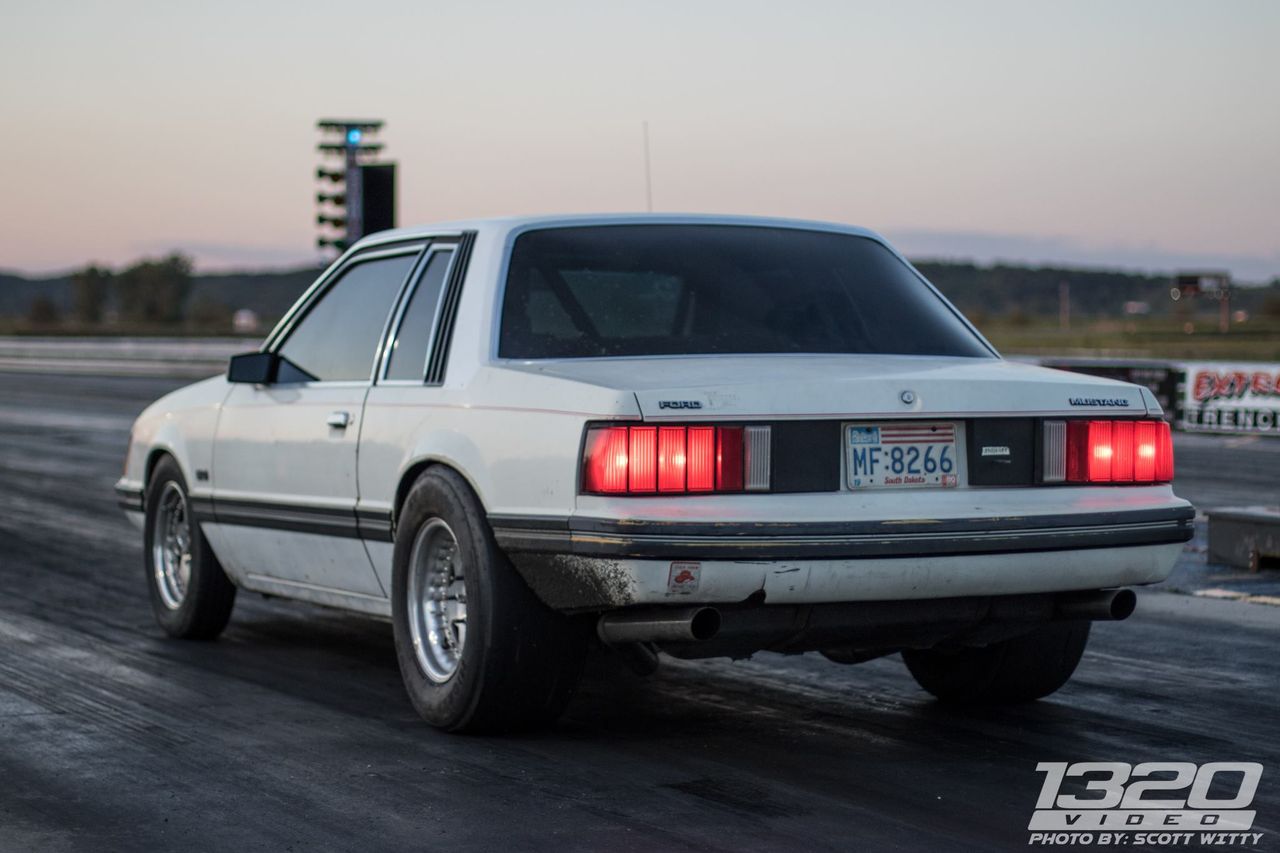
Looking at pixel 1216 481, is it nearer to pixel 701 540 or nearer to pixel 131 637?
pixel 131 637

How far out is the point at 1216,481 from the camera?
1700 centimetres

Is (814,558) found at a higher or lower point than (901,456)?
lower

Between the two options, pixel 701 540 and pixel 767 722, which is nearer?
pixel 701 540

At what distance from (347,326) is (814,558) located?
262cm

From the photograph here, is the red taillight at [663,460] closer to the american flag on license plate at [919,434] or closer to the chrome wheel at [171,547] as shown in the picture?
the american flag on license plate at [919,434]

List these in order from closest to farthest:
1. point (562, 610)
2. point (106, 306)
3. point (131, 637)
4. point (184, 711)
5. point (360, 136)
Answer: point (562, 610), point (184, 711), point (131, 637), point (360, 136), point (106, 306)

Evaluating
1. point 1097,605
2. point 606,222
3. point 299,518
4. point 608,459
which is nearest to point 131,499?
point 299,518

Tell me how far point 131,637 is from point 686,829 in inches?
164

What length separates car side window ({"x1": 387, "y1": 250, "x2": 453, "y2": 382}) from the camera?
246 inches

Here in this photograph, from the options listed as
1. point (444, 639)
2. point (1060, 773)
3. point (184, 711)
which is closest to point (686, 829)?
point (1060, 773)

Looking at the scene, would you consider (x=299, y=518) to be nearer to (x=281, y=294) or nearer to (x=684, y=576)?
(x=684, y=576)

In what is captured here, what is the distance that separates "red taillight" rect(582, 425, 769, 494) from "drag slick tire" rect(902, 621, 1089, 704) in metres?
1.52

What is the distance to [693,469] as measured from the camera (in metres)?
5.04

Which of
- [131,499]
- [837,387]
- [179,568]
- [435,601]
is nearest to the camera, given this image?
[837,387]
